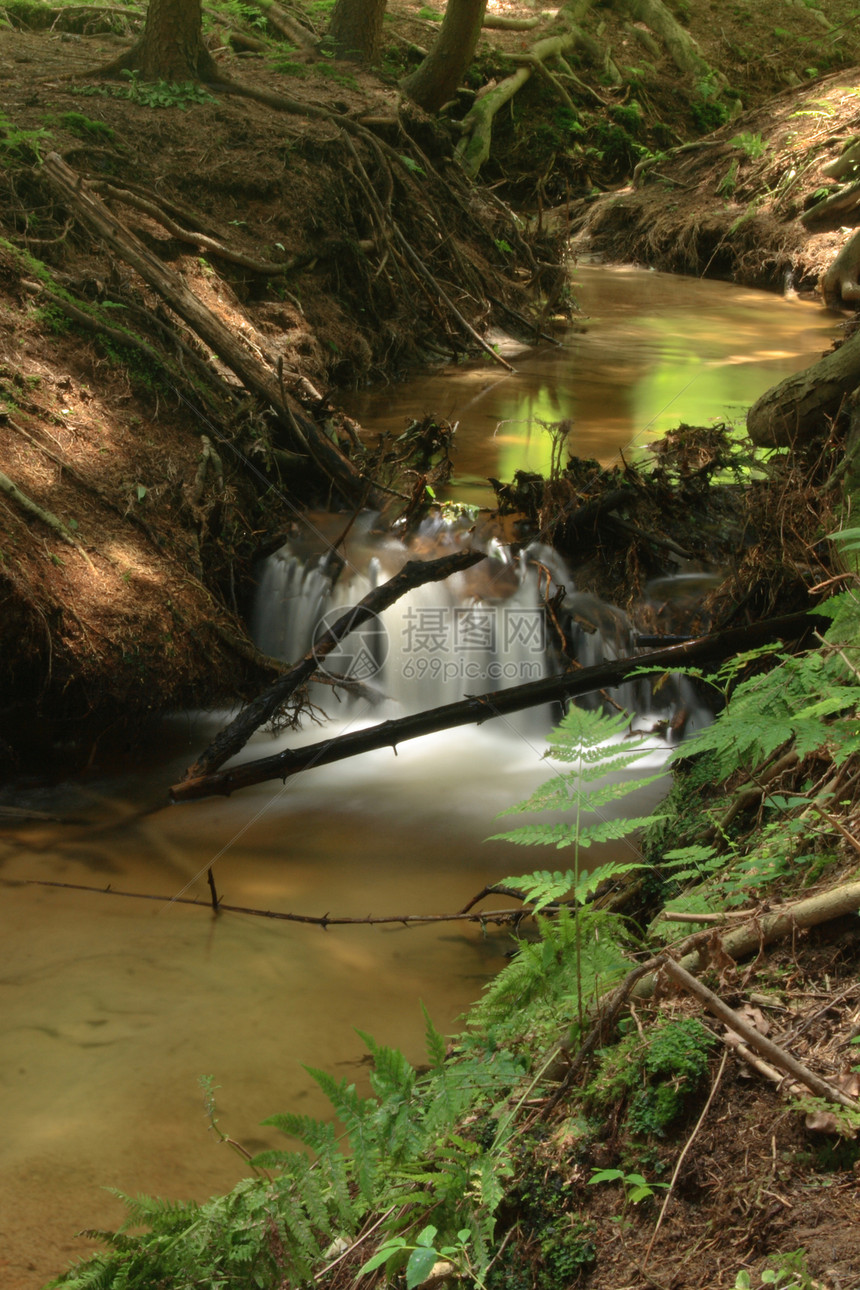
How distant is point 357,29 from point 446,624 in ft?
40.0

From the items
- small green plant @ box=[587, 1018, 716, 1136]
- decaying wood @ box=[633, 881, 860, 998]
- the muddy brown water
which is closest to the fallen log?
the muddy brown water

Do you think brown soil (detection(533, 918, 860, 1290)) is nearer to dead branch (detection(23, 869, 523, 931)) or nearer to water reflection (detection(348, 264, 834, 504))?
dead branch (detection(23, 869, 523, 931))

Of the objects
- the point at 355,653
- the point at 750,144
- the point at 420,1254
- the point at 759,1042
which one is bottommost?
the point at 355,653

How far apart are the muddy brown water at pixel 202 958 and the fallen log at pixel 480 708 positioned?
0.38 m

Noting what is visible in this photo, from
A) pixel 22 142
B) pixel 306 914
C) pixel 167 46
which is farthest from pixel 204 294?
pixel 306 914

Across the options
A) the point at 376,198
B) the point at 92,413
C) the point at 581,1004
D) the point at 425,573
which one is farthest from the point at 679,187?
the point at 581,1004

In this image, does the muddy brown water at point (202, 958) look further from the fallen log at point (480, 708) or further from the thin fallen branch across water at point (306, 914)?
the fallen log at point (480, 708)

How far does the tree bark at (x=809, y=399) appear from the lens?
4.62 meters

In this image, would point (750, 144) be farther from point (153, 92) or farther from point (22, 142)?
→ point (22, 142)

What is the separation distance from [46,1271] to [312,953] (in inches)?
65.6

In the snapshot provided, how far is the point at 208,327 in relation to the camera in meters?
7.28

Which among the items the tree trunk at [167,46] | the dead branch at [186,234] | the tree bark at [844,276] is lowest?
the dead branch at [186,234]

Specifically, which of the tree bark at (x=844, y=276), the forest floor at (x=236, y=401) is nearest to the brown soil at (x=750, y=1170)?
the forest floor at (x=236, y=401)

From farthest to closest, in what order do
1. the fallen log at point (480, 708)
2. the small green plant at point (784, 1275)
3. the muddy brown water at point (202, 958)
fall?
the fallen log at point (480, 708)
the muddy brown water at point (202, 958)
the small green plant at point (784, 1275)
